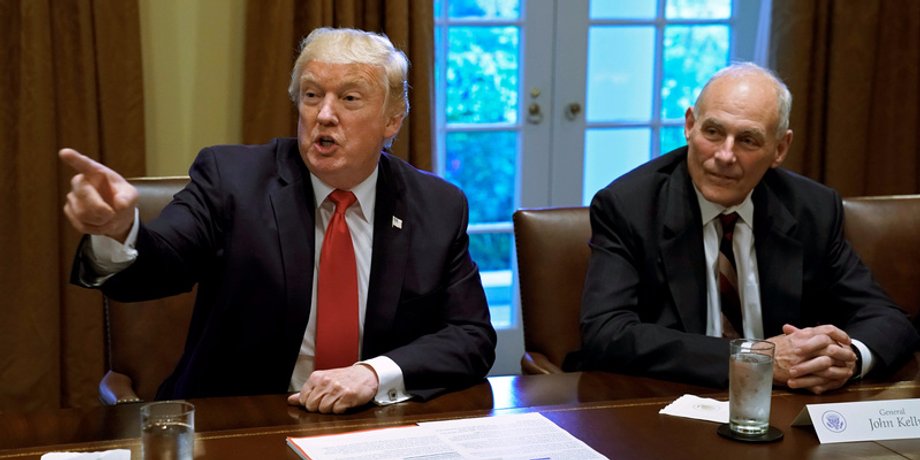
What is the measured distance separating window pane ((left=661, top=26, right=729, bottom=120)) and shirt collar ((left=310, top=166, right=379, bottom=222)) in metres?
2.54

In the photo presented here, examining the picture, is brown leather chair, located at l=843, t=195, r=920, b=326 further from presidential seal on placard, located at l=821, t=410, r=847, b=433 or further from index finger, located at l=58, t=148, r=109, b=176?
index finger, located at l=58, t=148, r=109, b=176

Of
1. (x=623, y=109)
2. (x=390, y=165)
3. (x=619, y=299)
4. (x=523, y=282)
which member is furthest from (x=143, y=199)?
(x=623, y=109)

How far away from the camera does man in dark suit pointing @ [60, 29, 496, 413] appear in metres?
2.13

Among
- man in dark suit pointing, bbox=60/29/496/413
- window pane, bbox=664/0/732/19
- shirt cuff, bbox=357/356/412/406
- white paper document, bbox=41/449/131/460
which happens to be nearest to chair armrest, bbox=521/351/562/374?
man in dark suit pointing, bbox=60/29/496/413

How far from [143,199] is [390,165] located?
0.53 metres

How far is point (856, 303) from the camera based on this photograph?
248 centimetres

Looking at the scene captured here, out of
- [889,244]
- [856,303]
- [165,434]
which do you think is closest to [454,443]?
[165,434]

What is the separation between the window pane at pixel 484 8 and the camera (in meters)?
4.30

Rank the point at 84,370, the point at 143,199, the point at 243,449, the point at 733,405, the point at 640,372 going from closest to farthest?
the point at 243,449, the point at 733,405, the point at 640,372, the point at 143,199, the point at 84,370

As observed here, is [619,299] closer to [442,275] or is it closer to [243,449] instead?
[442,275]

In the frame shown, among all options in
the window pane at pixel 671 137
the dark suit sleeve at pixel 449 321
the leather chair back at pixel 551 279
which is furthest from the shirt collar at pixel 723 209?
the window pane at pixel 671 137

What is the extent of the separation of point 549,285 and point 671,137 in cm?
231

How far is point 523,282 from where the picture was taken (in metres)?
2.52

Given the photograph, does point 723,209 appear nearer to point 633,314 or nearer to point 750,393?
point 633,314
